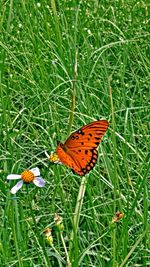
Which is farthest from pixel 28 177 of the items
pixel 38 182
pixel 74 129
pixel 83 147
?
pixel 74 129

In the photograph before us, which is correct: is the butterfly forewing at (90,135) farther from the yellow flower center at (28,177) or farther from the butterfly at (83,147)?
the yellow flower center at (28,177)

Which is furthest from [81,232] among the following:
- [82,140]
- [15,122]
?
[15,122]

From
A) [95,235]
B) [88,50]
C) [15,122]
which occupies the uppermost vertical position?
[88,50]

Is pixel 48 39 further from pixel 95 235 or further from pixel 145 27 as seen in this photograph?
pixel 95 235

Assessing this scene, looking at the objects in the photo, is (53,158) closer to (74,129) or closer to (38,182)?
(38,182)

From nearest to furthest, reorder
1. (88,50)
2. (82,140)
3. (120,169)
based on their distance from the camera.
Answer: (82,140), (120,169), (88,50)

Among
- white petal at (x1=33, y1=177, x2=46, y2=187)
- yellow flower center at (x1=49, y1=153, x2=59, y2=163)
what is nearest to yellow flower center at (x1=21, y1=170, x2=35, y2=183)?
white petal at (x1=33, y1=177, x2=46, y2=187)

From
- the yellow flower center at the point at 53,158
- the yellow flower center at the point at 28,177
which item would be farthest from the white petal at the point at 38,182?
the yellow flower center at the point at 53,158
